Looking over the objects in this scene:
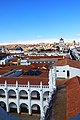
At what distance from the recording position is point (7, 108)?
34.8 meters

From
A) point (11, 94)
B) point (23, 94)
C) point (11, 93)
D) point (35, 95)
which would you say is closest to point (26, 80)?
point (23, 94)

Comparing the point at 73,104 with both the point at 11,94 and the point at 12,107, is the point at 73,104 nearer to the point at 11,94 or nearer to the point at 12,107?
the point at 11,94

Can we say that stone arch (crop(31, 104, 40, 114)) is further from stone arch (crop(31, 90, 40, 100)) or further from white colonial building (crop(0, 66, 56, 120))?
stone arch (crop(31, 90, 40, 100))

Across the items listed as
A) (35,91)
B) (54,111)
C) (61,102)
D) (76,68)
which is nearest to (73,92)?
(61,102)

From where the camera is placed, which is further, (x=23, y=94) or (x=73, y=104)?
(x=23, y=94)

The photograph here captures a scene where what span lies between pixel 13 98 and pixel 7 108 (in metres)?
2.05

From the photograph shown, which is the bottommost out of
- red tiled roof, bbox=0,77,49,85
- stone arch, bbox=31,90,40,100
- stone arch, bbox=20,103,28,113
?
stone arch, bbox=20,103,28,113

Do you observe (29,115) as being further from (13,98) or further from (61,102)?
(61,102)

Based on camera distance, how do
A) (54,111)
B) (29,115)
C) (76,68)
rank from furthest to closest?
(76,68) < (29,115) < (54,111)

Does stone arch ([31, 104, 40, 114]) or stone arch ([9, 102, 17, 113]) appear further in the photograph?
stone arch ([9, 102, 17, 113])

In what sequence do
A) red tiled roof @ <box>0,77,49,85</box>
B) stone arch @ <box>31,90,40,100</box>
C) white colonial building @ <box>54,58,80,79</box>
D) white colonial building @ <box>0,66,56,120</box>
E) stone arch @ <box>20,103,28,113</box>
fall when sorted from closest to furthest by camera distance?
1. white colonial building @ <box>0,66,56,120</box>
2. red tiled roof @ <box>0,77,49,85</box>
3. stone arch @ <box>31,90,40,100</box>
4. stone arch @ <box>20,103,28,113</box>
5. white colonial building @ <box>54,58,80,79</box>

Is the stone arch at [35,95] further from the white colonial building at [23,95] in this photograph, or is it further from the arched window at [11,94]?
the arched window at [11,94]

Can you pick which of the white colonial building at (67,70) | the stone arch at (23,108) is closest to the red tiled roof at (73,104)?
the stone arch at (23,108)

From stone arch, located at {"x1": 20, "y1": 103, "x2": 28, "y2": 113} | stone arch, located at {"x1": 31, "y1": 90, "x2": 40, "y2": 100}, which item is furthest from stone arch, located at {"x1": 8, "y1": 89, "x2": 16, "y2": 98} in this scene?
stone arch, located at {"x1": 31, "y1": 90, "x2": 40, "y2": 100}
